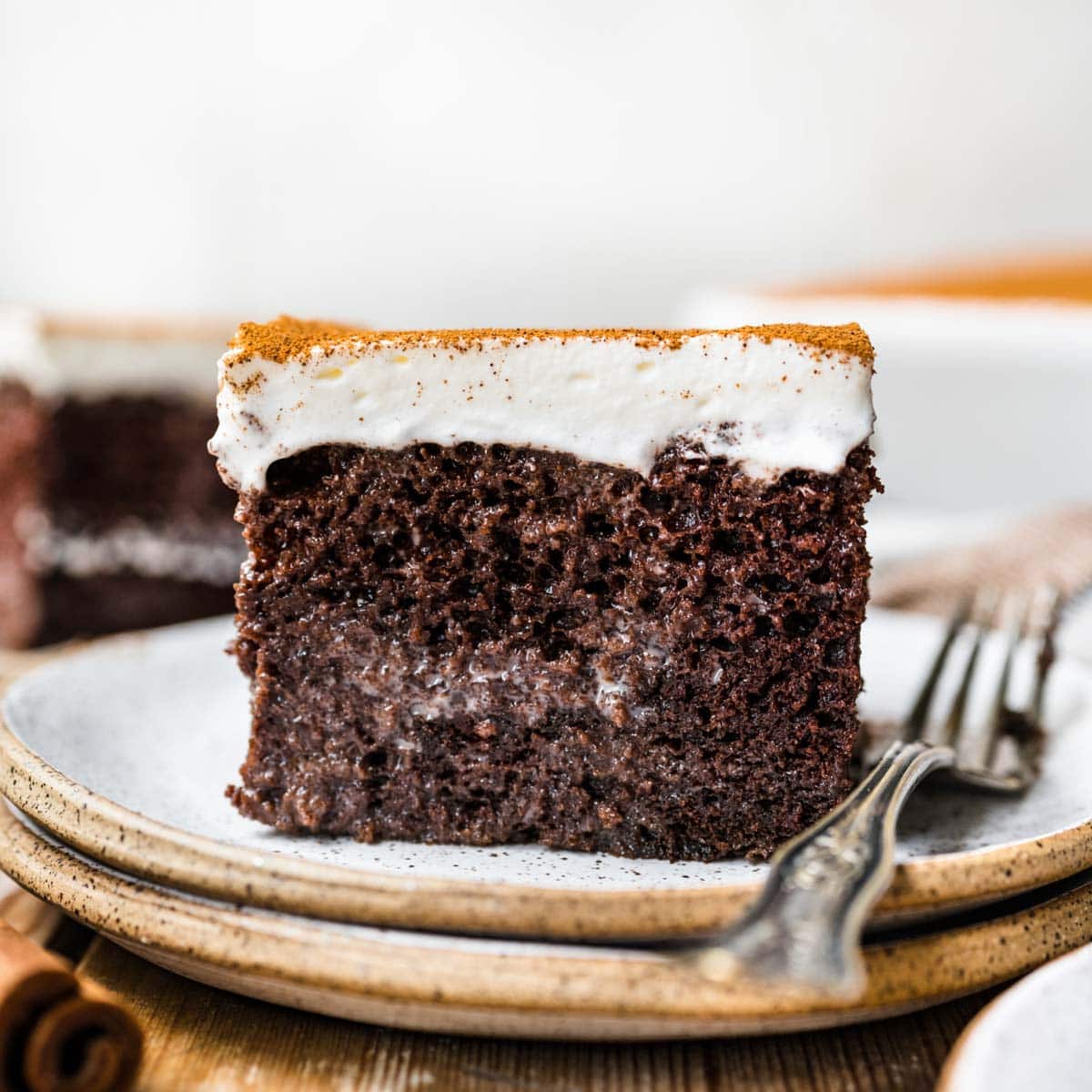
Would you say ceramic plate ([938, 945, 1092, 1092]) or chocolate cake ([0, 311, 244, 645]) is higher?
ceramic plate ([938, 945, 1092, 1092])

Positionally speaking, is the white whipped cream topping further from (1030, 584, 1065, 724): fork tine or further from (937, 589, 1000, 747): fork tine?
(1030, 584, 1065, 724): fork tine

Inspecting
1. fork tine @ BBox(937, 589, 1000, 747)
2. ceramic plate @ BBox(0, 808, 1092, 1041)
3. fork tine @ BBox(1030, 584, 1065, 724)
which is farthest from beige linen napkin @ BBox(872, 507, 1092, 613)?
ceramic plate @ BBox(0, 808, 1092, 1041)

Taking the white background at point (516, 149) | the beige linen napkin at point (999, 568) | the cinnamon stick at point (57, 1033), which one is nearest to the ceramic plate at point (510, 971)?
the cinnamon stick at point (57, 1033)

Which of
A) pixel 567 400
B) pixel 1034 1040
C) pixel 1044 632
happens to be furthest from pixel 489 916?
pixel 1044 632

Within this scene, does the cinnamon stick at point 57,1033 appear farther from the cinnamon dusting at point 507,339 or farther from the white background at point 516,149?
the white background at point 516,149

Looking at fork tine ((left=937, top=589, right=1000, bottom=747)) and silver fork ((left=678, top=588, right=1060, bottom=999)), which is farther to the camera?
fork tine ((left=937, top=589, right=1000, bottom=747))

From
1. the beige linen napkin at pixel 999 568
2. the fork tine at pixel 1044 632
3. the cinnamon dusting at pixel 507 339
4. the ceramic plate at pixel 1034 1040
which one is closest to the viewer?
the ceramic plate at pixel 1034 1040
